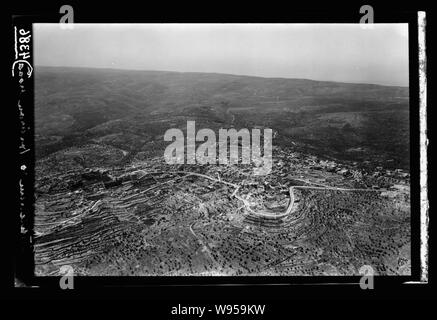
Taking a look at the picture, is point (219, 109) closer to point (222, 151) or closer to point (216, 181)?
point (222, 151)

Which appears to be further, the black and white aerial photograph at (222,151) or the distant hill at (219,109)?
the distant hill at (219,109)

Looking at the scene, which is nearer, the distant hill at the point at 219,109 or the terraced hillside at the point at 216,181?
the terraced hillside at the point at 216,181

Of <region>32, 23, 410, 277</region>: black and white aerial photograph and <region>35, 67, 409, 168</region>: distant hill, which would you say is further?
<region>35, 67, 409, 168</region>: distant hill

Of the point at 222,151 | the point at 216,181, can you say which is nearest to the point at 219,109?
the point at 222,151

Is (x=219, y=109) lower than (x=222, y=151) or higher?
higher

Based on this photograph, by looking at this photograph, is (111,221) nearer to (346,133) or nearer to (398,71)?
(346,133)
